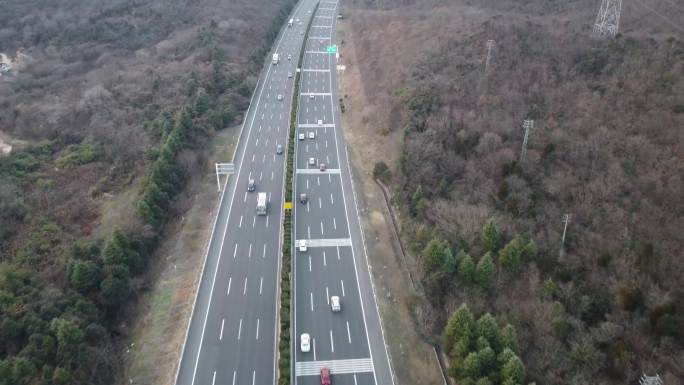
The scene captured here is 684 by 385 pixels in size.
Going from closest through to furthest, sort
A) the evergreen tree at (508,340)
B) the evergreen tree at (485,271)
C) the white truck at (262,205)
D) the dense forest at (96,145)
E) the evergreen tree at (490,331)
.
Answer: the evergreen tree at (508,340) → the evergreen tree at (490,331) → the dense forest at (96,145) → the evergreen tree at (485,271) → the white truck at (262,205)

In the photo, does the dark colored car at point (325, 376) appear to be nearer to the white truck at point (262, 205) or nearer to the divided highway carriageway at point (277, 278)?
the divided highway carriageway at point (277, 278)

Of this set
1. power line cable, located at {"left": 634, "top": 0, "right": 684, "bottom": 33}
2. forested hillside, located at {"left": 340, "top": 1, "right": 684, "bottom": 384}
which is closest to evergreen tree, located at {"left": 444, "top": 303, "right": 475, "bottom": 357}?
forested hillside, located at {"left": 340, "top": 1, "right": 684, "bottom": 384}

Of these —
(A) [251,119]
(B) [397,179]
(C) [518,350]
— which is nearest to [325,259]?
(B) [397,179]

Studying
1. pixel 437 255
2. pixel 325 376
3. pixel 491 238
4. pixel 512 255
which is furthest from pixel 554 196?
pixel 325 376

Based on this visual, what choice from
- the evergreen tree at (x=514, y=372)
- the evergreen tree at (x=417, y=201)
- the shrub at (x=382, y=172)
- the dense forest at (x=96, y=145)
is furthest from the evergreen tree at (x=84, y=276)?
the evergreen tree at (x=514, y=372)

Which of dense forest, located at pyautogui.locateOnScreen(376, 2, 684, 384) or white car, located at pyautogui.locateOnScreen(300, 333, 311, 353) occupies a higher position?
dense forest, located at pyautogui.locateOnScreen(376, 2, 684, 384)

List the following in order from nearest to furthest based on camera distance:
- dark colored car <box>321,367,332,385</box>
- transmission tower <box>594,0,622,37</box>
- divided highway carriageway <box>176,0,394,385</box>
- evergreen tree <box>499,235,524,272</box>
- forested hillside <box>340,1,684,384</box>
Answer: dark colored car <box>321,367,332,385</box>
forested hillside <box>340,1,684,384</box>
divided highway carriageway <box>176,0,394,385</box>
evergreen tree <box>499,235,524,272</box>
transmission tower <box>594,0,622,37</box>

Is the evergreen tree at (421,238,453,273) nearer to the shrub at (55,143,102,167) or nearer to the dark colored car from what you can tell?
the dark colored car

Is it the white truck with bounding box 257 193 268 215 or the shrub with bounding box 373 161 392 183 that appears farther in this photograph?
the shrub with bounding box 373 161 392 183
